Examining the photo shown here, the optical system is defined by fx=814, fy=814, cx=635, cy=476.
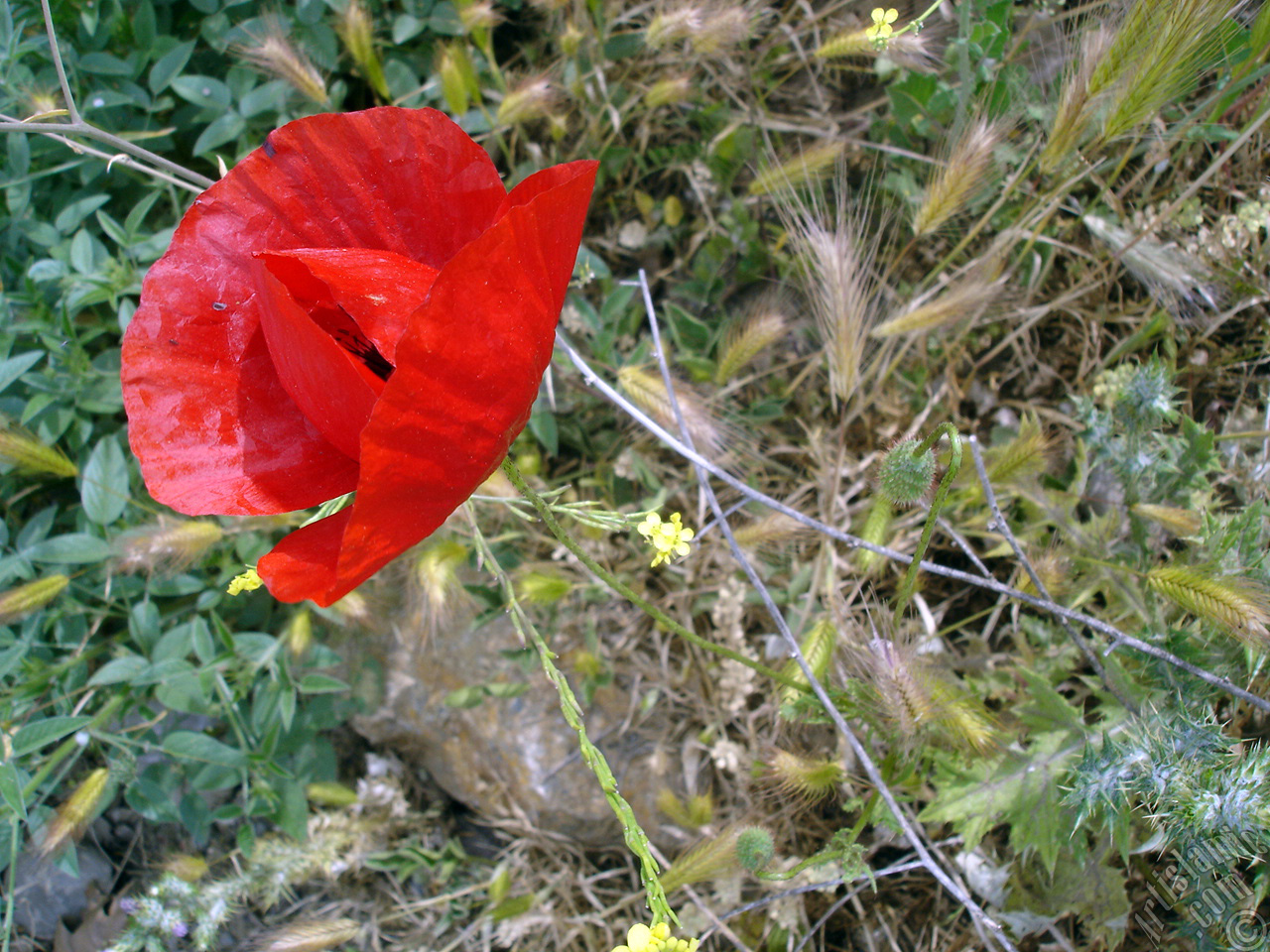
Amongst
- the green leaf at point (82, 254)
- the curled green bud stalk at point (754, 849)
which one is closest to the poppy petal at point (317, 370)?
the curled green bud stalk at point (754, 849)

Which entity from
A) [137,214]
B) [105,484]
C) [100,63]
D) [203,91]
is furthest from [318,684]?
[100,63]

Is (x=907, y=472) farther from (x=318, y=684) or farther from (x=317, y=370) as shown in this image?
(x=318, y=684)

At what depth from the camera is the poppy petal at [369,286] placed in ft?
2.89

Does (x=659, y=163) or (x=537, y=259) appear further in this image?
(x=659, y=163)

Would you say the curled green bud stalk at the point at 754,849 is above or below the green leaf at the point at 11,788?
above

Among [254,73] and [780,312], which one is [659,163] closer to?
[780,312]

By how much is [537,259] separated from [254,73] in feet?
4.93

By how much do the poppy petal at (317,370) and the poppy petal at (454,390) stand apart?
0.06 metres

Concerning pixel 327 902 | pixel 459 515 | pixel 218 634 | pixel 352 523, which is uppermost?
pixel 352 523

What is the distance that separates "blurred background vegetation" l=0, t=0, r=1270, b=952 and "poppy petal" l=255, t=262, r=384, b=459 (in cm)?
76

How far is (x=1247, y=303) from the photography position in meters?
1.83

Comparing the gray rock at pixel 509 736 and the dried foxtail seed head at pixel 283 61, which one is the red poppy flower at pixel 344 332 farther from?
the gray rock at pixel 509 736

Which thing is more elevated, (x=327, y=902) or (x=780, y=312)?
(x=780, y=312)

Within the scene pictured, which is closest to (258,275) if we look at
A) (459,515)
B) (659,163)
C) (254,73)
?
(459,515)
